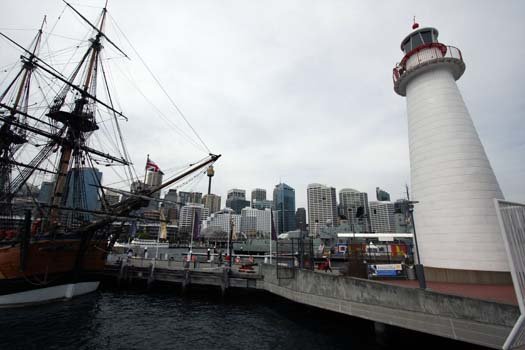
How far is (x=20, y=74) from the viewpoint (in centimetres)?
3269

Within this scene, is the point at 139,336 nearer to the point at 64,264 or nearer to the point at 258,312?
the point at 258,312

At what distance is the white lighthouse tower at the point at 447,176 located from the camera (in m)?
11.7

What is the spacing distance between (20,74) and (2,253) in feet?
90.8

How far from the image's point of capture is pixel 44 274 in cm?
1898

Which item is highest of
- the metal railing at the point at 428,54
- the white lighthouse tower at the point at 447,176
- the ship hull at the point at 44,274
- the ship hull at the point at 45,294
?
the metal railing at the point at 428,54

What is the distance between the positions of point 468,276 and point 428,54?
12.7 metres

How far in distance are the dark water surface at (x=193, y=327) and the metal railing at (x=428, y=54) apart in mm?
15245

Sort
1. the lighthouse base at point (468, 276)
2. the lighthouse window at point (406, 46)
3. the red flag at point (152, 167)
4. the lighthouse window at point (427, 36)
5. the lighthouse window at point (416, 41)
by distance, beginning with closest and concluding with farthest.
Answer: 1. the lighthouse base at point (468, 276)
2. the lighthouse window at point (427, 36)
3. the lighthouse window at point (416, 41)
4. the lighthouse window at point (406, 46)
5. the red flag at point (152, 167)

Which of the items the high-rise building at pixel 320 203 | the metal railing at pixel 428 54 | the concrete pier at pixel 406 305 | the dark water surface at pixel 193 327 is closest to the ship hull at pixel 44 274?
the dark water surface at pixel 193 327

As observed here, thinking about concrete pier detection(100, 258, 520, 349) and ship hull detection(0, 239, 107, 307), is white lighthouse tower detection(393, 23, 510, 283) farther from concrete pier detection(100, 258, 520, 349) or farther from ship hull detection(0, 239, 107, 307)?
ship hull detection(0, 239, 107, 307)

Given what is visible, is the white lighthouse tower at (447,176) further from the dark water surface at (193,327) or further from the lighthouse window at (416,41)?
the dark water surface at (193,327)

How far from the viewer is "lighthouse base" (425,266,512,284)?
11141mm

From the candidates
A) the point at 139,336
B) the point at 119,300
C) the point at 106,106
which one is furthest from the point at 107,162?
the point at 139,336

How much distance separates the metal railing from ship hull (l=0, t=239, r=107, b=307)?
97.1 feet
